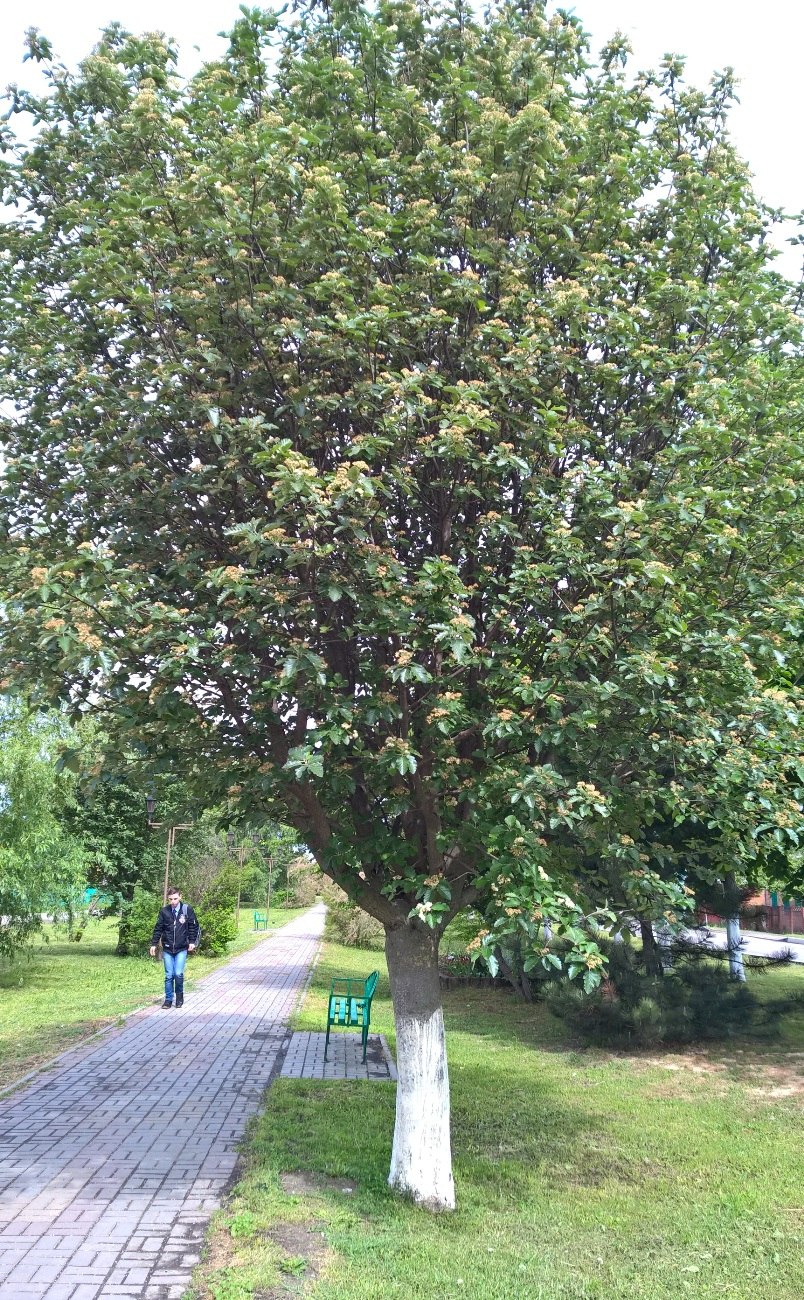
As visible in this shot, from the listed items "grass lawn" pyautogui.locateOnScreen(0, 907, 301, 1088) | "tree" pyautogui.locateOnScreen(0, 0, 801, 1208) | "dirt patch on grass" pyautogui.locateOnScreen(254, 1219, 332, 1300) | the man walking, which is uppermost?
"tree" pyautogui.locateOnScreen(0, 0, 801, 1208)

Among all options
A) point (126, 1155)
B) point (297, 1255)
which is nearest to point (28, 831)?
point (126, 1155)

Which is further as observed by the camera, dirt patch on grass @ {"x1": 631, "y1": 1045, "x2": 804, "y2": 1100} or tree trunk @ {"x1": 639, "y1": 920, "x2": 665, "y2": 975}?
tree trunk @ {"x1": 639, "y1": 920, "x2": 665, "y2": 975}

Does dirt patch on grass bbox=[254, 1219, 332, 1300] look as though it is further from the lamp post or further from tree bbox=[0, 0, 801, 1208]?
the lamp post

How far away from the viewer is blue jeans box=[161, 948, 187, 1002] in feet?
43.1

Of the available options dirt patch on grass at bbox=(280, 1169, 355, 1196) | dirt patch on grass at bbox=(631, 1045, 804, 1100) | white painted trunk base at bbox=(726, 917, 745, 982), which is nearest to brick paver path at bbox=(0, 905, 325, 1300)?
dirt patch on grass at bbox=(280, 1169, 355, 1196)

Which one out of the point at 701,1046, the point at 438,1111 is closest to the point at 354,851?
the point at 438,1111

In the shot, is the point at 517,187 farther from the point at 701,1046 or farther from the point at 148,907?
the point at 148,907

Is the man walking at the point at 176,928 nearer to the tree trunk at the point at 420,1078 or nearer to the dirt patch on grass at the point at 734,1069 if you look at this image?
the dirt patch on grass at the point at 734,1069

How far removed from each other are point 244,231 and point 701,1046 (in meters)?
11.5

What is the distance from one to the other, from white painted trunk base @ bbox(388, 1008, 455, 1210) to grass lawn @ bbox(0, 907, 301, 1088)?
4912 millimetres

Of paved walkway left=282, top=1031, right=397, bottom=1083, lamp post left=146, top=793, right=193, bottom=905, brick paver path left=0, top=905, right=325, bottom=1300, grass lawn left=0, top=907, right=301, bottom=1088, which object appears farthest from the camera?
grass lawn left=0, top=907, right=301, bottom=1088

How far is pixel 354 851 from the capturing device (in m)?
6.13

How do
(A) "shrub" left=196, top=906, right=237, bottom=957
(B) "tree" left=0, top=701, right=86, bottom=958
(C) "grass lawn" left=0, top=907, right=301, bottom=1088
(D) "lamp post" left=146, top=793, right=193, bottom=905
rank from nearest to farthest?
(D) "lamp post" left=146, top=793, right=193, bottom=905
(C) "grass lawn" left=0, top=907, right=301, bottom=1088
(B) "tree" left=0, top=701, right=86, bottom=958
(A) "shrub" left=196, top=906, right=237, bottom=957

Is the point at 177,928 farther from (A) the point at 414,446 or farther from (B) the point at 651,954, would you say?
(A) the point at 414,446
